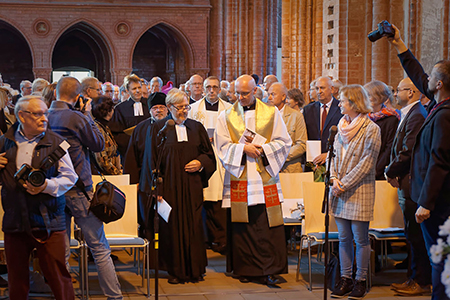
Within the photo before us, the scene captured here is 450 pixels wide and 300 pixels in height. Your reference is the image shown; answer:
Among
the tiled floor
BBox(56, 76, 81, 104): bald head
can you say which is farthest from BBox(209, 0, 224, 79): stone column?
BBox(56, 76, 81, 104): bald head

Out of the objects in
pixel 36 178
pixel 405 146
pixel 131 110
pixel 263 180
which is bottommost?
pixel 263 180

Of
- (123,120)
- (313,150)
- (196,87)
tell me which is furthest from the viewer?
(196,87)

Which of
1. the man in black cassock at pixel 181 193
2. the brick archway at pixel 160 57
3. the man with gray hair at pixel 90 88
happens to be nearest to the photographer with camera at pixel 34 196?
the man in black cassock at pixel 181 193

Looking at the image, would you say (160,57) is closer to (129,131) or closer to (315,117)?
(129,131)

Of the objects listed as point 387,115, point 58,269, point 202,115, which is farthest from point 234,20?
point 58,269

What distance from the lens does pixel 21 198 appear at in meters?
4.09

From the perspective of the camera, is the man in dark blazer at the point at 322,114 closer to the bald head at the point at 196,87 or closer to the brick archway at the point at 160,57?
the bald head at the point at 196,87

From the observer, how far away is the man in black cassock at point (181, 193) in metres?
5.81

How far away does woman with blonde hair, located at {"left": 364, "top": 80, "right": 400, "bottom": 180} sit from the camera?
19.0 feet

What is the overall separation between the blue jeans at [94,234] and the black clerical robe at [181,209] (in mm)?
1098

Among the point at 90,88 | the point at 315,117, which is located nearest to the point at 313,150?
the point at 315,117

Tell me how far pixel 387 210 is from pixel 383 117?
0.92 metres

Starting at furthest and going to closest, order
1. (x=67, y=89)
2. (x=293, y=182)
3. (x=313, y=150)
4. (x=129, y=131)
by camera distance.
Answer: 1. (x=129, y=131)
2. (x=313, y=150)
3. (x=293, y=182)
4. (x=67, y=89)

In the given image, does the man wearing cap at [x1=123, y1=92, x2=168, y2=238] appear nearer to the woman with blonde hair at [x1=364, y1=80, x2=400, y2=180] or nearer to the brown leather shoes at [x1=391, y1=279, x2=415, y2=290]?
the woman with blonde hair at [x1=364, y1=80, x2=400, y2=180]
